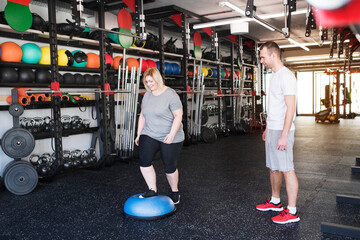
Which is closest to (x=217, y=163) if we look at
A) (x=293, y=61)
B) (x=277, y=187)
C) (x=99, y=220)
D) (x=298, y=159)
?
(x=298, y=159)

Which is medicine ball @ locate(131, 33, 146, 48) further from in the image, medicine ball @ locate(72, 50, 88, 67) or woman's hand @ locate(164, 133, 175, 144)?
woman's hand @ locate(164, 133, 175, 144)

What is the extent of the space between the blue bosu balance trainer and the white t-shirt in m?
1.11

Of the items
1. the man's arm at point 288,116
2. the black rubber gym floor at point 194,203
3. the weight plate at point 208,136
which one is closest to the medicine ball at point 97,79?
the black rubber gym floor at point 194,203

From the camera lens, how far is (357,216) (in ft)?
9.05

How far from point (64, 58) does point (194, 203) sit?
2.78m

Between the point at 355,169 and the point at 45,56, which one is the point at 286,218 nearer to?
the point at 355,169

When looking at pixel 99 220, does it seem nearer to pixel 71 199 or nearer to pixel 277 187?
pixel 71 199

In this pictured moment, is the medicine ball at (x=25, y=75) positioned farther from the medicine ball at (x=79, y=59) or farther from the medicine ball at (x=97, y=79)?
the medicine ball at (x=97, y=79)

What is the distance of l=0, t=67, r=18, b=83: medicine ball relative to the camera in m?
3.95

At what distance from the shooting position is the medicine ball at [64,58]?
456 centimetres

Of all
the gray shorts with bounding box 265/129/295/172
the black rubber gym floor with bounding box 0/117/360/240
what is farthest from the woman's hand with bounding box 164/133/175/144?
the gray shorts with bounding box 265/129/295/172

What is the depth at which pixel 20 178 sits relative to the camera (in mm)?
3801

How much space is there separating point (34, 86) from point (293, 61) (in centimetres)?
1265

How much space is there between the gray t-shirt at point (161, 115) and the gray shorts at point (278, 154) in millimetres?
805
